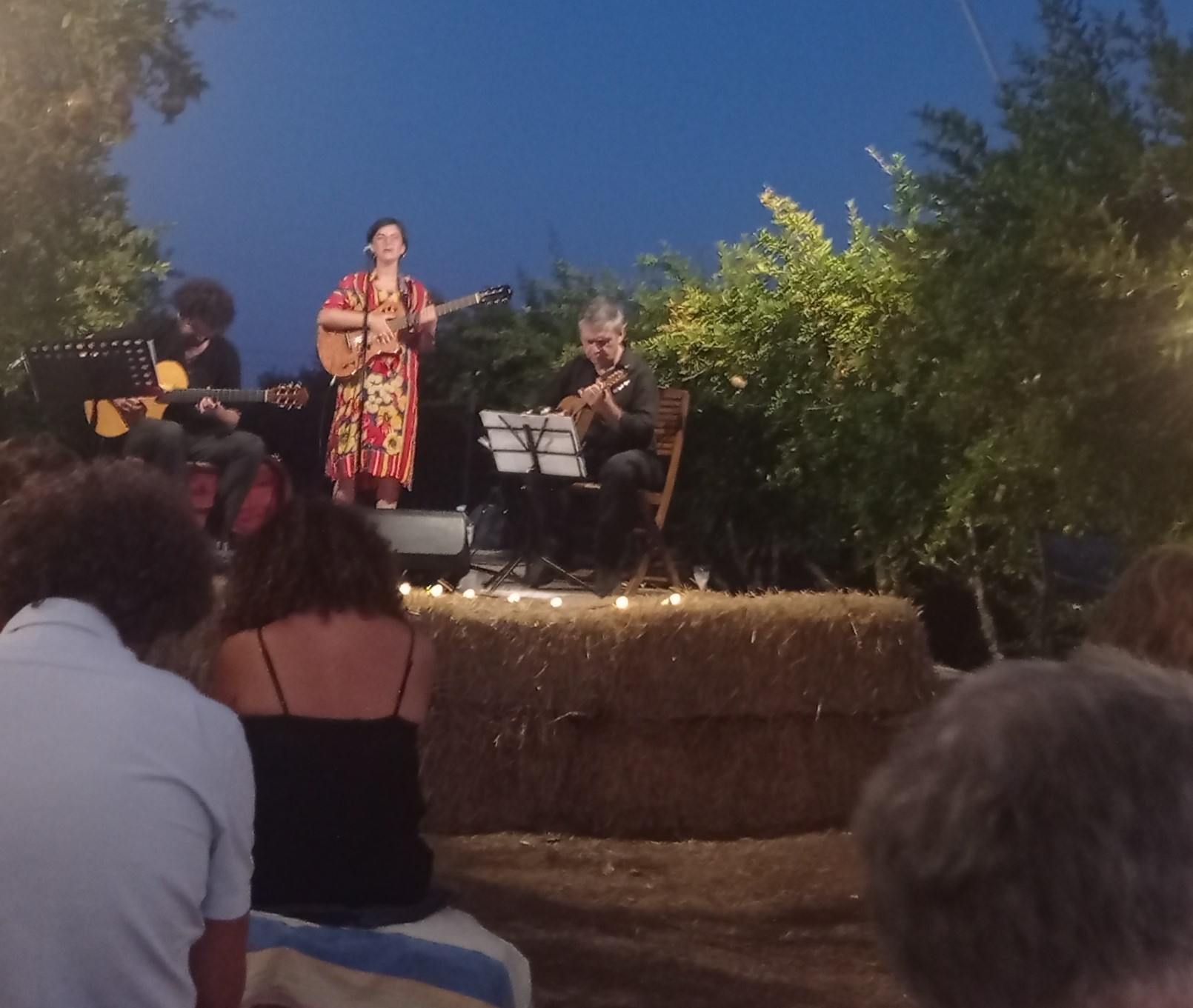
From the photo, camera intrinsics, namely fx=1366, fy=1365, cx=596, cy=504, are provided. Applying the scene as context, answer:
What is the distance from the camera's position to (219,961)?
52.9 inches

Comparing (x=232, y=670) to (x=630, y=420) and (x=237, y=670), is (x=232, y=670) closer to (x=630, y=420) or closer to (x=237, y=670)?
(x=237, y=670)

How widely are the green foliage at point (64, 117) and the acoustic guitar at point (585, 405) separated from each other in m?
1.76

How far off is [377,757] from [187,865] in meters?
0.63

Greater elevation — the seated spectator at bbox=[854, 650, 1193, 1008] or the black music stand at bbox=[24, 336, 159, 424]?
the black music stand at bbox=[24, 336, 159, 424]

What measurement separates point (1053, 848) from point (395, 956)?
1.30 m

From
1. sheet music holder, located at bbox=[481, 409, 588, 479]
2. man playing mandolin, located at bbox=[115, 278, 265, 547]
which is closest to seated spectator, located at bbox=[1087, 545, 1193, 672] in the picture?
sheet music holder, located at bbox=[481, 409, 588, 479]

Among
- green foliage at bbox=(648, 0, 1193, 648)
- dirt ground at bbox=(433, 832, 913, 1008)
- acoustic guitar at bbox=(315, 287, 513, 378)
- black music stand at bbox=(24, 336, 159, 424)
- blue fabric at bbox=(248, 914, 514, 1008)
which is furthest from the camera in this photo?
acoustic guitar at bbox=(315, 287, 513, 378)

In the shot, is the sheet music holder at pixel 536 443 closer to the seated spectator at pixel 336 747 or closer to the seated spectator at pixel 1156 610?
the seated spectator at pixel 336 747

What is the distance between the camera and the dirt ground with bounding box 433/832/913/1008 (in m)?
2.84

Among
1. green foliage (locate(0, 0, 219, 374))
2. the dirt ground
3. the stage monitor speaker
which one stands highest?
green foliage (locate(0, 0, 219, 374))

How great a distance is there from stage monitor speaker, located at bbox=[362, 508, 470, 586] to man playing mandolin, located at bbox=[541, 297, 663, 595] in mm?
453

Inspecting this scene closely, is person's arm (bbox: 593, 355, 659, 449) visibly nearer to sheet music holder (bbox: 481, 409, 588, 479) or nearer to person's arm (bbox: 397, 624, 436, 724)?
sheet music holder (bbox: 481, 409, 588, 479)

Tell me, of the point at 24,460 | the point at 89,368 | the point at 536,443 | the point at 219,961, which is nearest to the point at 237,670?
the point at 219,961

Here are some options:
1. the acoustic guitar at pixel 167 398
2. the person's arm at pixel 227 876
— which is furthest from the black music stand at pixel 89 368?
the person's arm at pixel 227 876
